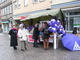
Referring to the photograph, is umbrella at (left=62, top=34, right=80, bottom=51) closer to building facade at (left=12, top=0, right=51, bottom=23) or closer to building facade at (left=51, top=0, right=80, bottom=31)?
building facade at (left=51, top=0, right=80, bottom=31)

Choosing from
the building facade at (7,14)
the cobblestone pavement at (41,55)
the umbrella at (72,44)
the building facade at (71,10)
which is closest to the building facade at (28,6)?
the building facade at (71,10)

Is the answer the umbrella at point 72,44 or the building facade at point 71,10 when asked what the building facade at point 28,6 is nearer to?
the building facade at point 71,10

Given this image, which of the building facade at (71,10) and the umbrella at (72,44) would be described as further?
the building facade at (71,10)

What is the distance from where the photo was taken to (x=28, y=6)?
18375 mm

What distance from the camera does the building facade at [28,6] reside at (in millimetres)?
15337

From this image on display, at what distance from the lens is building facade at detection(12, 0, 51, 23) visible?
15337 mm

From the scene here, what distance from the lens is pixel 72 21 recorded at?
12414 mm

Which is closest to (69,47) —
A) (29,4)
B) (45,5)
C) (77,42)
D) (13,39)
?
(77,42)

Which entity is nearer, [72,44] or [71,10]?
[72,44]

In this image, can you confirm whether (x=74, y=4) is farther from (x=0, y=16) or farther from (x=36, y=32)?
(x=0, y=16)

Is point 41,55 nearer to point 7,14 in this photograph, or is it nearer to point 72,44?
point 72,44

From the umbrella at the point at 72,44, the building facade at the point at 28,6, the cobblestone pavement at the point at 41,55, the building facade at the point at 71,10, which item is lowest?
the cobblestone pavement at the point at 41,55

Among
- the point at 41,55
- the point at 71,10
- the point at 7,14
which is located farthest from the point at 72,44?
the point at 7,14

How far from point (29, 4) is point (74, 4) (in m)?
8.31
